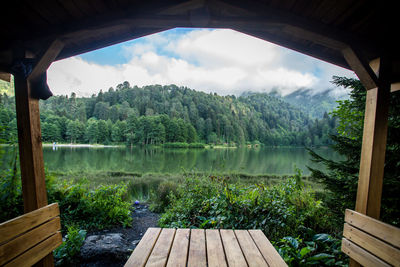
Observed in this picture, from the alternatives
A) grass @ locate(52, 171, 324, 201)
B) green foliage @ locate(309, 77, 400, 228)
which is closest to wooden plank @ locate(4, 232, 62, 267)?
green foliage @ locate(309, 77, 400, 228)

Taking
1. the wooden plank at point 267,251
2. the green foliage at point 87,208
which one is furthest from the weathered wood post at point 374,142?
the green foliage at point 87,208

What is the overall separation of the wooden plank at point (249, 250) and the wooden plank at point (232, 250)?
4 cm

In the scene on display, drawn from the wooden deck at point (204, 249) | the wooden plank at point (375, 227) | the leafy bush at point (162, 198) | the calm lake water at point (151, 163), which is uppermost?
the wooden plank at point (375, 227)

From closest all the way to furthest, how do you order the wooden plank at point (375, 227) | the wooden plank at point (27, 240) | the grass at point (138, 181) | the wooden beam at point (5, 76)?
the wooden plank at point (27, 240) < the wooden plank at point (375, 227) < the wooden beam at point (5, 76) < the grass at point (138, 181)

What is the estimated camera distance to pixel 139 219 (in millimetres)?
4680

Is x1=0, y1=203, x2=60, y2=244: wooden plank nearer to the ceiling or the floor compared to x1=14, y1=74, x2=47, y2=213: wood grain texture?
nearer to the floor

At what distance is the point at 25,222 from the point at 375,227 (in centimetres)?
256

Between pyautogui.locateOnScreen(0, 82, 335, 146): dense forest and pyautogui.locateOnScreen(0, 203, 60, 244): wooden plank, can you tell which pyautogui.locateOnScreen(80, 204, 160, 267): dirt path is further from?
pyautogui.locateOnScreen(0, 82, 335, 146): dense forest

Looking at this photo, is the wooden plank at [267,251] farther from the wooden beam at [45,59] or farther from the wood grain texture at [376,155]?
the wooden beam at [45,59]

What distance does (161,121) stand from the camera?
1674 inches

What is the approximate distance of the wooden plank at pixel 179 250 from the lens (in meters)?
A: 1.34

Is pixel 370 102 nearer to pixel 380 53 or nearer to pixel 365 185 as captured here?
pixel 380 53

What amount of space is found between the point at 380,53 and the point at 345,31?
1.25ft

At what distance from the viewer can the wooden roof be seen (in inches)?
62.2
